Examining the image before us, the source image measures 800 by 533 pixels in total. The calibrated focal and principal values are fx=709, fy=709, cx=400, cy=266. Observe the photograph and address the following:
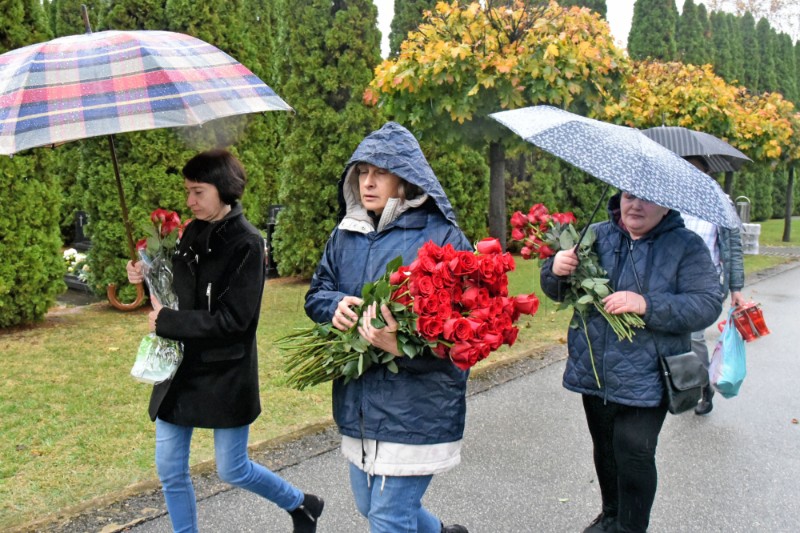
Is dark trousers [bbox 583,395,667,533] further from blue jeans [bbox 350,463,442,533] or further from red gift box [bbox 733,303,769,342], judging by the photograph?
red gift box [bbox 733,303,769,342]

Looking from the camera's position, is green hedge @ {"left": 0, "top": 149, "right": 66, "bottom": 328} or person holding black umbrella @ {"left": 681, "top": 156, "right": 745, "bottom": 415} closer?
person holding black umbrella @ {"left": 681, "top": 156, "right": 745, "bottom": 415}

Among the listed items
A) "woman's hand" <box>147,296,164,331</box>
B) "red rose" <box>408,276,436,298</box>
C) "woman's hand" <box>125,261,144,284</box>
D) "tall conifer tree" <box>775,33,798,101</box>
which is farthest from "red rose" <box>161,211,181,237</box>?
"tall conifer tree" <box>775,33,798,101</box>

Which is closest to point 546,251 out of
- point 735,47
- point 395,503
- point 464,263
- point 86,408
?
point 464,263

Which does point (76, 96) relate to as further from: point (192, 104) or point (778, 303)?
point (778, 303)

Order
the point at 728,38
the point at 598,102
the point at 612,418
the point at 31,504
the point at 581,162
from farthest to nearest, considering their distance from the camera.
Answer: the point at 728,38 → the point at 598,102 → the point at 31,504 → the point at 612,418 → the point at 581,162

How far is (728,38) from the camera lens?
27.0 meters

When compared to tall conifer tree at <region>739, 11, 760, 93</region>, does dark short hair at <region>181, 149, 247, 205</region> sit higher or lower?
lower

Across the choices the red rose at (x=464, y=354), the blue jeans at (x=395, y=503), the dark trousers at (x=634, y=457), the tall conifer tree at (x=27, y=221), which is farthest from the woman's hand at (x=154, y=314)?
the tall conifer tree at (x=27, y=221)

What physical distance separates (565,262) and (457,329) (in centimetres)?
110

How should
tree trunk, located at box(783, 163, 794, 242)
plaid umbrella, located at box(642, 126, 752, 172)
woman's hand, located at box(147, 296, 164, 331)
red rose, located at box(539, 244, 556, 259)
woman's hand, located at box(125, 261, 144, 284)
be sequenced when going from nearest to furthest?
woman's hand, located at box(147, 296, 164, 331) < woman's hand, located at box(125, 261, 144, 284) < red rose, located at box(539, 244, 556, 259) < plaid umbrella, located at box(642, 126, 752, 172) < tree trunk, located at box(783, 163, 794, 242)

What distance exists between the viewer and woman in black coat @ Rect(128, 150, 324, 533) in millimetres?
2732

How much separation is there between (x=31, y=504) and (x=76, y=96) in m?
2.24

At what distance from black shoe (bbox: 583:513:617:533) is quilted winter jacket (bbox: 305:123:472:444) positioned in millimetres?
1254

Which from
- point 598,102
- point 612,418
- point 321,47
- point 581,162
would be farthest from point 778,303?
point 581,162
